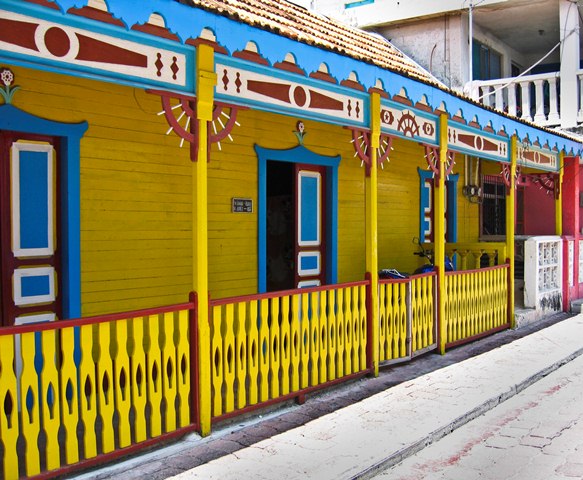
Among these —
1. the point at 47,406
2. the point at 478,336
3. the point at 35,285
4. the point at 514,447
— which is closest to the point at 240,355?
the point at 47,406

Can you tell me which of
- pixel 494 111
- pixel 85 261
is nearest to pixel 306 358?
pixel 85 261

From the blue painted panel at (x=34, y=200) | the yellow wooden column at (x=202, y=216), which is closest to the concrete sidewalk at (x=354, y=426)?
the yellow wooden column at (x=202, y=216)

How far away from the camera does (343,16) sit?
14641 mm

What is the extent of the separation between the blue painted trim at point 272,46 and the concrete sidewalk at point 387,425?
311cm

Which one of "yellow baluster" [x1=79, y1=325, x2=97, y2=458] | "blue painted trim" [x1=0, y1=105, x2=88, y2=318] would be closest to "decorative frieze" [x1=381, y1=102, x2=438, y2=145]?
"blue painted trim" [x1=0, y1=105, x2=88, y2=318]

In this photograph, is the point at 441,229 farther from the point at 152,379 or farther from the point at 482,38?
the point at 482,38

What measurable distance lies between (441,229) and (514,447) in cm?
365

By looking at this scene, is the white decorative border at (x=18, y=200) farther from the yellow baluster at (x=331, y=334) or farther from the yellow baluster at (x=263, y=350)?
the yellow baluster at (x=331, y=334)

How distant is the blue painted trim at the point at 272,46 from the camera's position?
3.94 metres

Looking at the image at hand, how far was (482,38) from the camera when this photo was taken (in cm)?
1414

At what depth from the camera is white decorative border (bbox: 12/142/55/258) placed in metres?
5.25

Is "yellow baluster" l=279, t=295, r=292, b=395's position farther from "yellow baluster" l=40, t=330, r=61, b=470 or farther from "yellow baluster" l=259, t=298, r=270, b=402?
"yellow baluster" l=40, t=330, r=61, b=470

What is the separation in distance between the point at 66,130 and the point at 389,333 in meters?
4.20

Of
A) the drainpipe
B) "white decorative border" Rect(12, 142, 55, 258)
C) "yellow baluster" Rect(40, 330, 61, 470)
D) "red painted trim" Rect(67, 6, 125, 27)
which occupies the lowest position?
"yellow baluster" Rect(40, 330, 61, 470)
